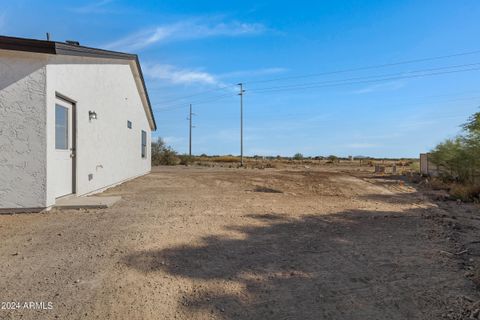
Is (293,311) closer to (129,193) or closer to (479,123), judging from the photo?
(129,193)

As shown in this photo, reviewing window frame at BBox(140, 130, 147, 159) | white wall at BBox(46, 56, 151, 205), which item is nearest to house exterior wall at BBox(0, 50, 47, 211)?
white wall at BBox(46, 56, 151, 205)

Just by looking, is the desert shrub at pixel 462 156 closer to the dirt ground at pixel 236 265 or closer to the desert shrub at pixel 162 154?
the dirt ground at pixel 236 265

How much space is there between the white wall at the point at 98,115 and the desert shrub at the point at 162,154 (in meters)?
23.2

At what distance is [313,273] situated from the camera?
502 cm

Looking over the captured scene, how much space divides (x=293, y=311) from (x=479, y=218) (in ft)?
25.3

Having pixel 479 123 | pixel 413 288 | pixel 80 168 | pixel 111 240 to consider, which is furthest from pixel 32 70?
pixel 479 123

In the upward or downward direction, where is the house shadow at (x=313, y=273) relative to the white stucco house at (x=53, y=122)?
downward

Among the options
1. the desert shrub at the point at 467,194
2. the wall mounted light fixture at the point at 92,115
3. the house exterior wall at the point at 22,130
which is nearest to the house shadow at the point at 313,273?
the house exterior wall at the point at 22,130

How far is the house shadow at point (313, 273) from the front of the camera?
160 inches

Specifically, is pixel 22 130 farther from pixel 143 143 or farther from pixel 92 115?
pixel 143 143

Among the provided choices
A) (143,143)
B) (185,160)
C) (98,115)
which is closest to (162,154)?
(185,160)

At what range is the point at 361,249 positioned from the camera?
20.2 ft

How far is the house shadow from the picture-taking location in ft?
13.3

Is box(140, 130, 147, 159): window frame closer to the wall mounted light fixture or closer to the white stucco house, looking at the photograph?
the white stucco house
